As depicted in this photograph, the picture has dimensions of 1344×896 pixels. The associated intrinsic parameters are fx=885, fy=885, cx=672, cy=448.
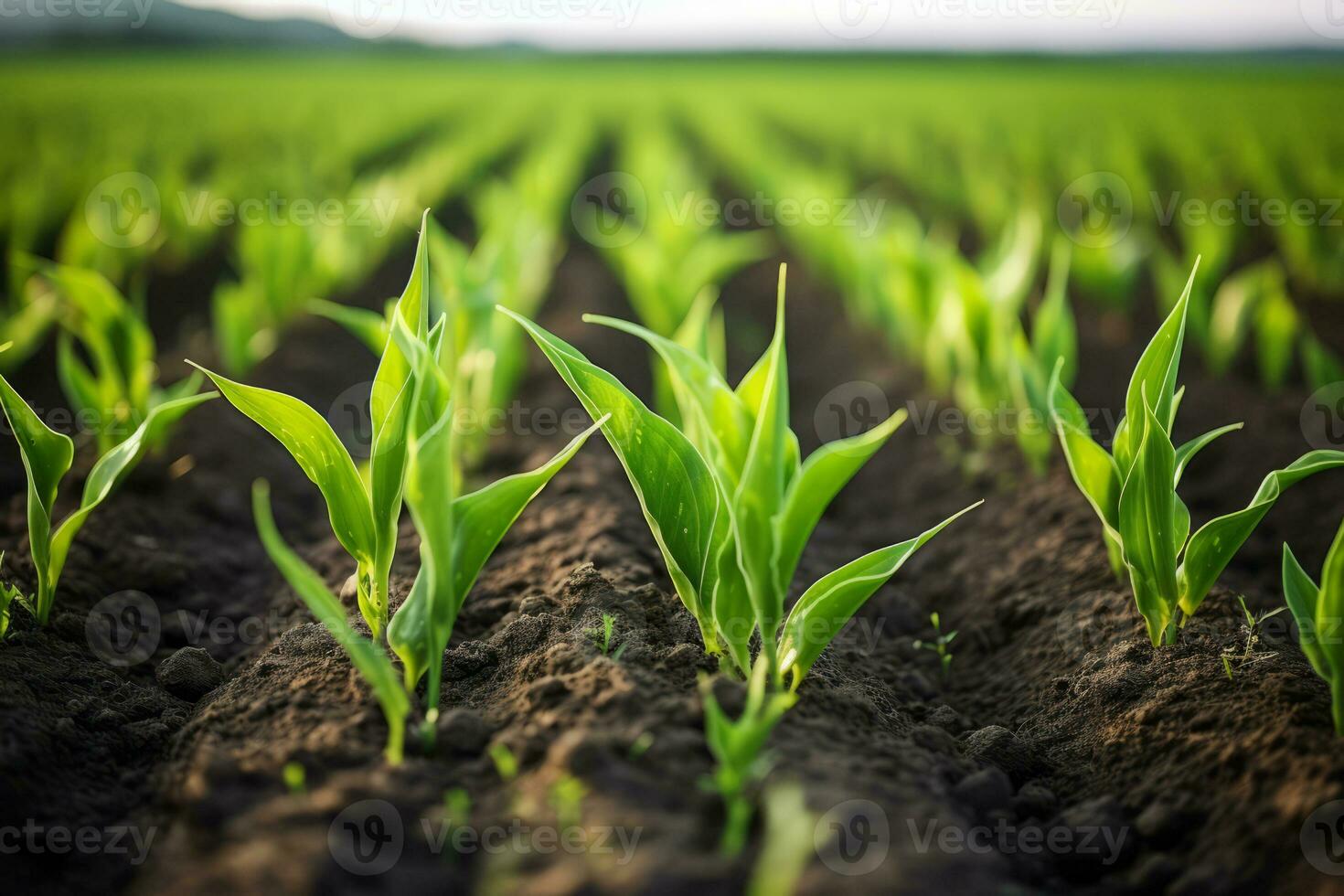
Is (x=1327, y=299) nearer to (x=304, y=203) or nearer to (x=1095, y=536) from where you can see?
(x=1095, y=536)

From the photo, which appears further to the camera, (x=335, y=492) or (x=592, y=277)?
(x=592, y=277)

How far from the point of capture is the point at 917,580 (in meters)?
2.57

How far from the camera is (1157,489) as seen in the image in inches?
63.5

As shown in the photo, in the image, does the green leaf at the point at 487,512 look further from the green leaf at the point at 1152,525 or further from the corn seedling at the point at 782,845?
the green leaf at the point at 1152,525

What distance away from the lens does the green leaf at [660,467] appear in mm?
1499

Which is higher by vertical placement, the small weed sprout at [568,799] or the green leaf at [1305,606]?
the green leaf at [1305,606]

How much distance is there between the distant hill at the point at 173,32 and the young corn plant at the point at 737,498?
4028 cm

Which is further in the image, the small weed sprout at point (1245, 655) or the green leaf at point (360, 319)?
the green leaf at point (360, 319)

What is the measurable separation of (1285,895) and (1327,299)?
5.08 metres

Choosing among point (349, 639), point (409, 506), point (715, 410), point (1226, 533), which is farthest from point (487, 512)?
point (1226, 533)

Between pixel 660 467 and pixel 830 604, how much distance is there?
14.6 inches

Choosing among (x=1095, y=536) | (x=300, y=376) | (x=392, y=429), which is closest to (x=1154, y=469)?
(x=1095, y=536)

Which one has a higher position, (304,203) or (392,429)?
(304,203)

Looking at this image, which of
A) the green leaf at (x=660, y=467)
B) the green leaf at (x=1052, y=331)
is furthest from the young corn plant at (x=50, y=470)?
the green leaf at (x=1052, y=331)
